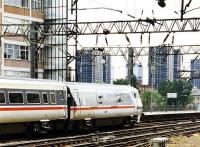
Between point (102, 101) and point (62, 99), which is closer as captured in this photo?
point (62, 99)

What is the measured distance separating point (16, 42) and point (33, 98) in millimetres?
36227

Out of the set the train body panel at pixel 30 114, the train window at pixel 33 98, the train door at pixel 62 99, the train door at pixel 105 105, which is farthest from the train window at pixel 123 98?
the train window at pixel 33 98

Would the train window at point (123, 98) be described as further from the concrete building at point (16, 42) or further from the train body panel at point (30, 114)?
the concrete building at point (16, 42)

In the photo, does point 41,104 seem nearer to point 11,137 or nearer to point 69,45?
point 11,137

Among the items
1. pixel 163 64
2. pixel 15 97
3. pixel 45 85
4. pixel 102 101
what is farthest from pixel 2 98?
pixel 163 64

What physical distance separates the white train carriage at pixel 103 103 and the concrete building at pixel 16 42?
24803 millimetres

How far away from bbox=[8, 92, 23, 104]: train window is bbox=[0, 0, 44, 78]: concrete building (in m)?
33.2

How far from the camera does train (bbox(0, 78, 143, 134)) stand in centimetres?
2509

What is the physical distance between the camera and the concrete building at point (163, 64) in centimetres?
6053

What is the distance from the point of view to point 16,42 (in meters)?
62.1

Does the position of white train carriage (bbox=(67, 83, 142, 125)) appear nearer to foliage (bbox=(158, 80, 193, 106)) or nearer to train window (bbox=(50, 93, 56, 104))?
train window (bbox=(50, 93, 56, 104))

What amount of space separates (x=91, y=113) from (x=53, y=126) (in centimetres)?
304

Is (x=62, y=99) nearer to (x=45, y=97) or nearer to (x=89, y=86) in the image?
(x=45, y=97)

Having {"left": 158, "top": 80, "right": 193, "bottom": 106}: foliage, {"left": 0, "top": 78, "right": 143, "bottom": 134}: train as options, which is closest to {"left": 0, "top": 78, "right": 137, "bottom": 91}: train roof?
{"left": 0, "top": 78, "right": 143, "bottom": 134}: train
